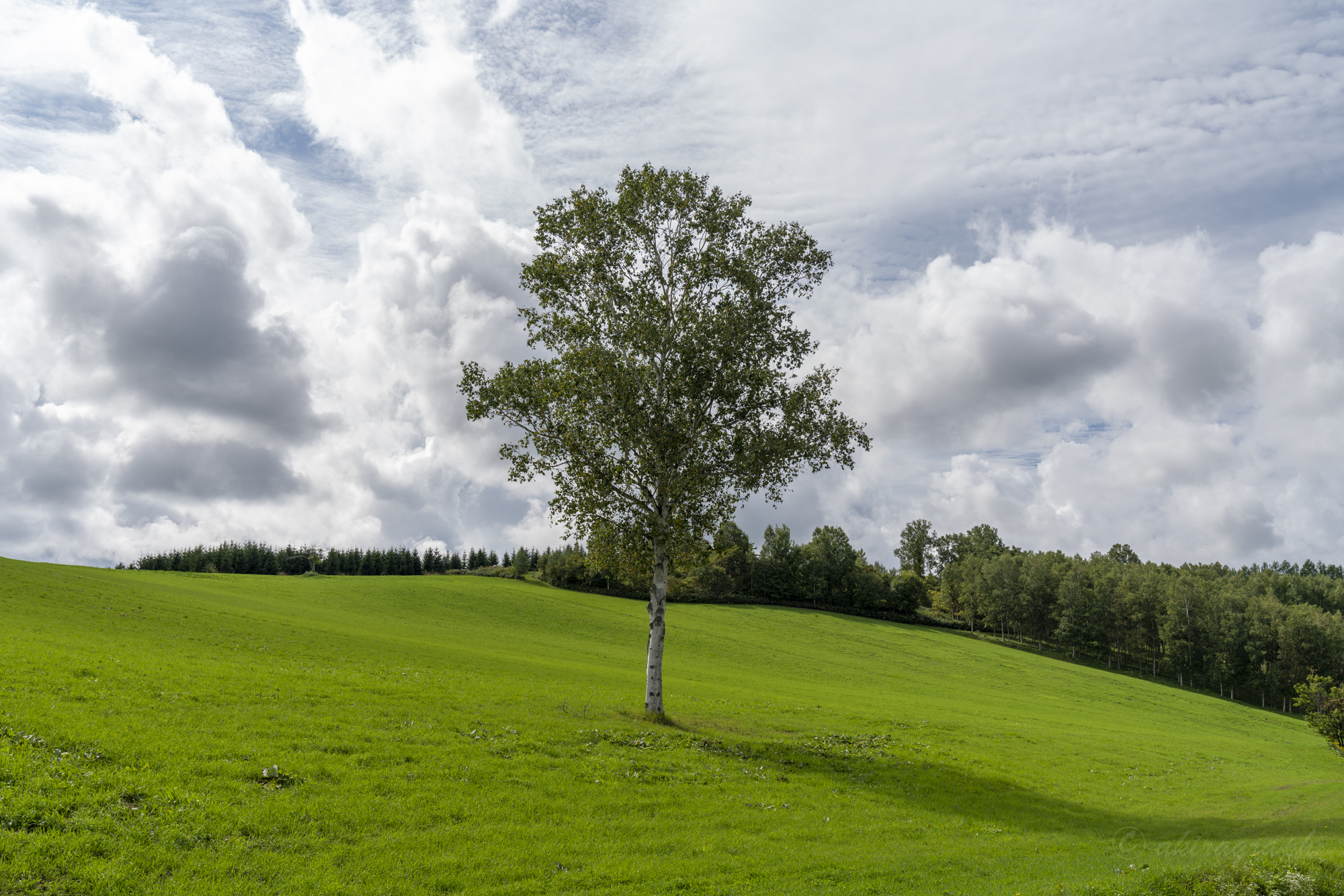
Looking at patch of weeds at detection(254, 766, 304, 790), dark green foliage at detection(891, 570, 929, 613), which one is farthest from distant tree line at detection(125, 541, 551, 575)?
patch of weeds at detection(254, 766, 304, 790)

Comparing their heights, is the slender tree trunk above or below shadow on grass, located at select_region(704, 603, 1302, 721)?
above

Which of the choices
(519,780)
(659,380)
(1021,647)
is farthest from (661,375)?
(1021,647)

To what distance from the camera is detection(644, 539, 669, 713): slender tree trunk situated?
28.2 m

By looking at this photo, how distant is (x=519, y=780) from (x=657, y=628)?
1093 cm

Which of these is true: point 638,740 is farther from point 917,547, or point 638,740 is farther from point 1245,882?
point 917,547

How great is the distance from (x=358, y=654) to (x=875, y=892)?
3420cm

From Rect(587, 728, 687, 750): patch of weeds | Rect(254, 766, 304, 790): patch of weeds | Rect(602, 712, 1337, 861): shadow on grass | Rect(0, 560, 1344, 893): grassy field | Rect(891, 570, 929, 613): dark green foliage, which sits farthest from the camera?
Rect(891, 570, 929, 613): dark green foliage

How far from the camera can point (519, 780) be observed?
720 inches

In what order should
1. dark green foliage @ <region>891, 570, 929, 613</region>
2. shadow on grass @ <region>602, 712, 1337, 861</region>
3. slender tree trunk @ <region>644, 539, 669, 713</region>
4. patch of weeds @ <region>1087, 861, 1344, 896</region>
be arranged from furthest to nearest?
dark green foliage @ <region>891, 570, 929, 613</region>
slender tree trunk @ <region>644, 539, 669, 713</region>
shadow on grass @ <region>602, 712, 1337, 861</region>
patch of weeds @ <region>1087, 861, 1344, 896</region>

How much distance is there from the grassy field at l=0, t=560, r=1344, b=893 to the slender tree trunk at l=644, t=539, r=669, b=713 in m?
1.15

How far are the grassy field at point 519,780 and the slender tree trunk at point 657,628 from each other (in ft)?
3.78

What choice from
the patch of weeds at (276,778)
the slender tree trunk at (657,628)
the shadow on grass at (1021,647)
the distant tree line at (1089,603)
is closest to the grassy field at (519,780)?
the patch of weeds at (276,778)

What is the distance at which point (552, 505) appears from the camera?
29641 millimetres

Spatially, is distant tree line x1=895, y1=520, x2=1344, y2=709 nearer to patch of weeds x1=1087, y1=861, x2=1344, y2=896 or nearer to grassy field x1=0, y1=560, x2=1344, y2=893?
grassy field x1=0, y1=560, x2=1344, y2=893
